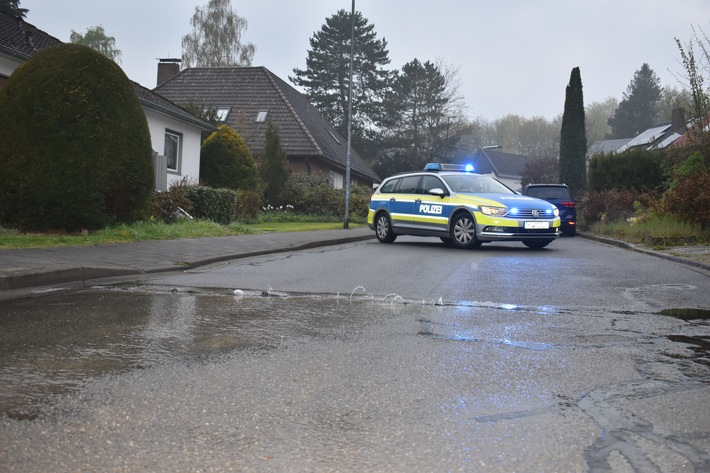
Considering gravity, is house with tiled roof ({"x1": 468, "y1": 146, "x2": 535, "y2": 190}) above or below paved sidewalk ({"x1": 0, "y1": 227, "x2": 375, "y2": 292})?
above

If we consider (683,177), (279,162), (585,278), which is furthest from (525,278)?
(279,162)

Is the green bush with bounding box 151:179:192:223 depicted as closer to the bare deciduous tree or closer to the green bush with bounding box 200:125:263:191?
the green bush with bounding box 200:125:263:191

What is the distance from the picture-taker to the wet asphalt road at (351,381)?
3.12m

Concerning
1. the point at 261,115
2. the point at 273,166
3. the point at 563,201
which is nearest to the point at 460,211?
the point at 563,201

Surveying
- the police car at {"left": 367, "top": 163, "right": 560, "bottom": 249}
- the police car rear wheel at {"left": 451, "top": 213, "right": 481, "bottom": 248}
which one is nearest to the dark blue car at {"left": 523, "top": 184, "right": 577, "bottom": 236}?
the police car at {"left": 367, "top": 163, "right": 560, "bottom": 249}

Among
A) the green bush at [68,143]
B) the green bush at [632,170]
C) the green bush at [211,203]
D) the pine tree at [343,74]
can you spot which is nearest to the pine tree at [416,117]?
the pine tree at [343,74]

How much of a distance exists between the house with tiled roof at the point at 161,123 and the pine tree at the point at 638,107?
78002 mm

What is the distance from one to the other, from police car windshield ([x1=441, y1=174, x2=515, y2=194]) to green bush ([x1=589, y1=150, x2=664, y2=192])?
10.6 metres

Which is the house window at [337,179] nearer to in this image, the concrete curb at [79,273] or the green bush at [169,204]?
the green bush at [169,204]

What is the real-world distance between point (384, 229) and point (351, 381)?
14625mm

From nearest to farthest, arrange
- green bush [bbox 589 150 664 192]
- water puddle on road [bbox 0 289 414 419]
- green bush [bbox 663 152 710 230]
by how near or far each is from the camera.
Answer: water puddle on road [bbox 0 289 414 419] → green bush [bbox 663 152 710 230] → green bush [bbox 589 150 664 192]

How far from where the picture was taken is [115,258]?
10.7 metres

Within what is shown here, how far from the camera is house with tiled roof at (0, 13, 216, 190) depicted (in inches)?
782

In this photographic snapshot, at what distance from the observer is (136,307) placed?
274 inches
